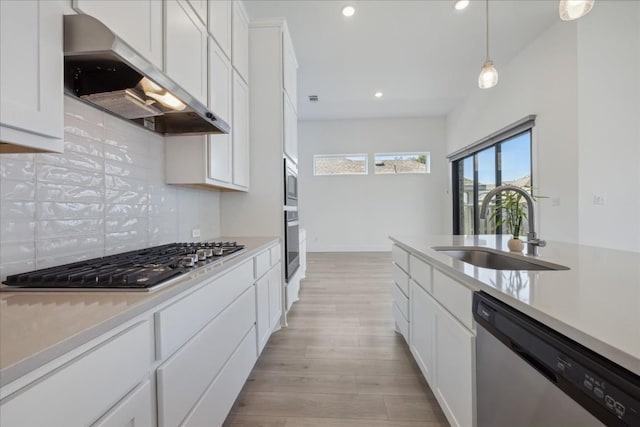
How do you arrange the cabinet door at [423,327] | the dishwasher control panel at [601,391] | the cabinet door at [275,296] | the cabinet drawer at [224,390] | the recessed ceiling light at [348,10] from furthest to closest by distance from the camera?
the recessed ceiling light at [348,10] < the cabinet door at [275,296] < the cabinet door at [423,327] < the cabinet drawer at [224,390] < the dishwasher control panel at [601,391]

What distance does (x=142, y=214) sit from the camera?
62.7 inches

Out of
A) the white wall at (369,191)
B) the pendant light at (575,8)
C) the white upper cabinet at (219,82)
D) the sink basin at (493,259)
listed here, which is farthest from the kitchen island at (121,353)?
the white wall at (369,191)

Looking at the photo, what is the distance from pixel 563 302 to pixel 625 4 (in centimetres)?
437

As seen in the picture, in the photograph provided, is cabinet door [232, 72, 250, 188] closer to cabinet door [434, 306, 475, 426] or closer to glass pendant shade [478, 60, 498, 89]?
cabinet door [434, 306, 475, 426]

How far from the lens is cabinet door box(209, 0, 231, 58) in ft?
6.07

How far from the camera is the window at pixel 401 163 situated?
676 centimetres

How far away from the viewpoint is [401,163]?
678 centimetres

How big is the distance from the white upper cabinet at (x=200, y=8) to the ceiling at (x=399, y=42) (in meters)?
1.36

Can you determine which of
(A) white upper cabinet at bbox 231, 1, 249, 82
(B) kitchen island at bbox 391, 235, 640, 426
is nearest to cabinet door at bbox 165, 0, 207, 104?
(A) white upper cabinet at bbox 231, 1, 249, 82

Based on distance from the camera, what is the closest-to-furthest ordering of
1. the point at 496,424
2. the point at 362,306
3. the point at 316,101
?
the point at 496,424 < the point at 362,306 < the point at 316,101

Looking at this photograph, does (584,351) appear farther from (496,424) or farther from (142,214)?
(142,214)

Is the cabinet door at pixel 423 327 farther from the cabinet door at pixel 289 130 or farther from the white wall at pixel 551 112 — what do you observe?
the white wall at pixel 551 112

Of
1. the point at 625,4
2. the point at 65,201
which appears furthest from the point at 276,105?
the point at 625,4

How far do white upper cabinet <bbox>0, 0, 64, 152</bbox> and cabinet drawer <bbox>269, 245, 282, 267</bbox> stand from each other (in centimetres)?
158
